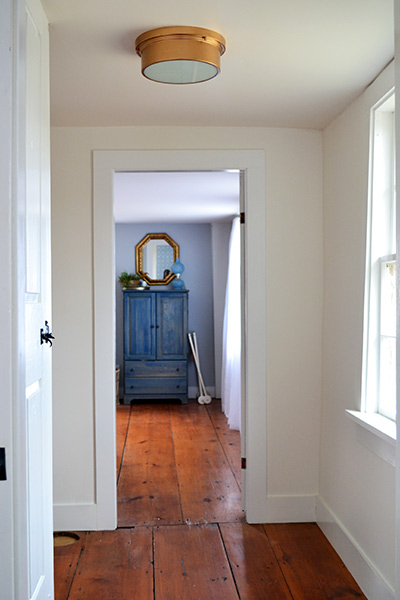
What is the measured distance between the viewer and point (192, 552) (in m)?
3.31

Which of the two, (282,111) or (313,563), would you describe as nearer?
(313,563)

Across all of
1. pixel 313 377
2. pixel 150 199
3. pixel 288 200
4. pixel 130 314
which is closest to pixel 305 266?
pixel 288 200

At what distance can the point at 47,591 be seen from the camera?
2.10m

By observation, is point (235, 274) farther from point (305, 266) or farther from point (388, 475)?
point (388, 475)

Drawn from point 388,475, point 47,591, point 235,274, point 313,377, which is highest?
point 235,274

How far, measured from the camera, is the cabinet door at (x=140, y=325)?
800 cm

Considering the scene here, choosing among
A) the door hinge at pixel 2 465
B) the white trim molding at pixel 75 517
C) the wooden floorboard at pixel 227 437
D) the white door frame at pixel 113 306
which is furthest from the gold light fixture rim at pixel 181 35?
the wooden floorboard at pixel 227 437

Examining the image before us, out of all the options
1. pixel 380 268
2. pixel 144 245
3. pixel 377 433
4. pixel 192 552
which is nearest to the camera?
pixel 377 433

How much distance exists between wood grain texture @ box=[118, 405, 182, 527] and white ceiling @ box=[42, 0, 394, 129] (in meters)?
2.40

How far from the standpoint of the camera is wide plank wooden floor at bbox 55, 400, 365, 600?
2885mm

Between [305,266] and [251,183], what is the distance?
603mm

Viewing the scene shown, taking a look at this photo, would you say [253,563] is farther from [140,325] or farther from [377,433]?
[140,325]

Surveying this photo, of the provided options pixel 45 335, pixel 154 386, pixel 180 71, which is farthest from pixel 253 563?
pixel 154 386

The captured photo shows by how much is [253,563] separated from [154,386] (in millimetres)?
4881
